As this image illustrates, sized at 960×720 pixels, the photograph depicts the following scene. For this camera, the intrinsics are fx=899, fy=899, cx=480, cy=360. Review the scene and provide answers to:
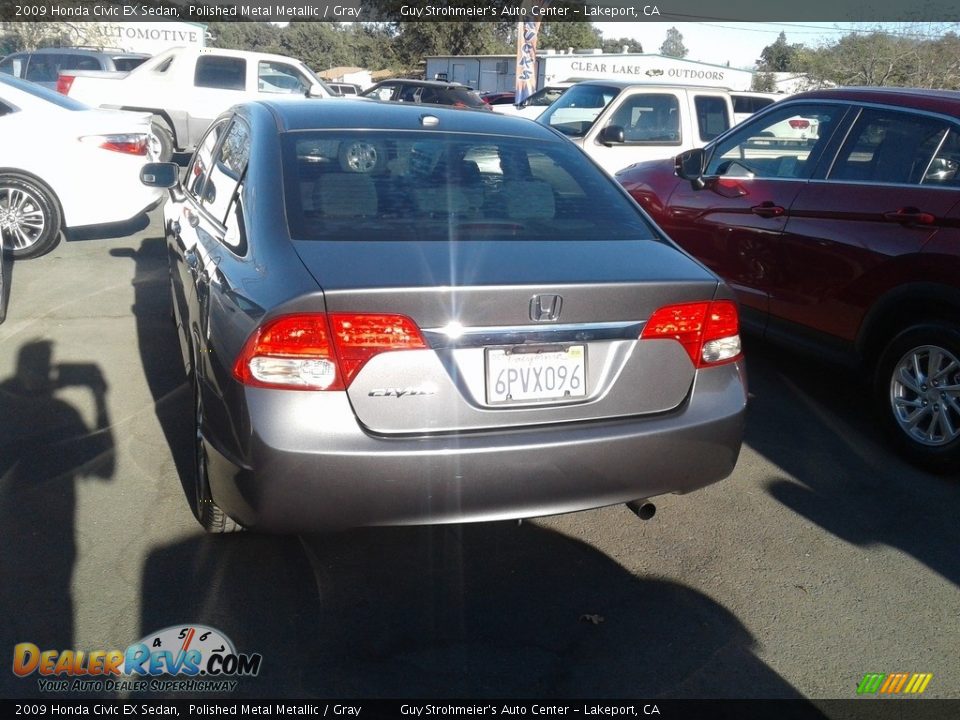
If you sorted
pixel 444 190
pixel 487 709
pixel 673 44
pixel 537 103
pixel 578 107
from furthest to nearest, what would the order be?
pixel 673 44
pixel 537 103
pixel 578 107
pixel 444 190
pixel 487 709

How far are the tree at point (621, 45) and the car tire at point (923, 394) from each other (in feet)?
298

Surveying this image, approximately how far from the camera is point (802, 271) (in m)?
5.04

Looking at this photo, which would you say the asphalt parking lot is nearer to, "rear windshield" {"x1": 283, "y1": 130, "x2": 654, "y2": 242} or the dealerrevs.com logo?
the dealerrevs.com logo

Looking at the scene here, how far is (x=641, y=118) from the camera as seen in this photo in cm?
1052

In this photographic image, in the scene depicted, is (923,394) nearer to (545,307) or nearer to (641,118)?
(545,307)

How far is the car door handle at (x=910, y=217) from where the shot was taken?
4320mm

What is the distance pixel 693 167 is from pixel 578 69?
131 feet

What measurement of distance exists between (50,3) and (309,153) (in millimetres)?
37879

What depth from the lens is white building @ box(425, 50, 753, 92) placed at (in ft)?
142

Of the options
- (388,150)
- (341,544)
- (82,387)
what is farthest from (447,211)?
(82,387)

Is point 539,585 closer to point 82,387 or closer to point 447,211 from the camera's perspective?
point 447,211

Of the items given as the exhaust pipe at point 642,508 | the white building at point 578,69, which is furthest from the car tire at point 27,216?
the white building at point 578,69

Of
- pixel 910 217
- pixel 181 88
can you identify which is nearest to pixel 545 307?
pixel 910 217

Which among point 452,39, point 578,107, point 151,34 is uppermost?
point 452,39
